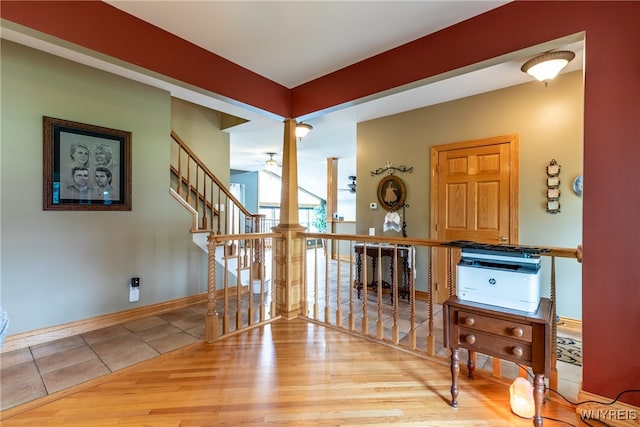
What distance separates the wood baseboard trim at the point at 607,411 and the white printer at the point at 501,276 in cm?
63

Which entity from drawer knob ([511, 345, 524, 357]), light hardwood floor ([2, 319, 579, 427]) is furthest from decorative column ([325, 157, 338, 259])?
drawer knob ([511, 345, 524, 357])

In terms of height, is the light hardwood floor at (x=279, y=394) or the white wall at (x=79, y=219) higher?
the white wall at (x=79, y=219)

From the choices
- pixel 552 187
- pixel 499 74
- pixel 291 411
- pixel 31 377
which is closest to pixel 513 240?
pixel 552 187

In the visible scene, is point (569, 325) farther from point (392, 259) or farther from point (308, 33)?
point (308, 33)

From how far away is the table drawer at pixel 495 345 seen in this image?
4.97 ft

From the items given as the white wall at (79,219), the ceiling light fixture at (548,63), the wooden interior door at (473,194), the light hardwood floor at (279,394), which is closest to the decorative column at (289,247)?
the light hardwood floor at (279,394)

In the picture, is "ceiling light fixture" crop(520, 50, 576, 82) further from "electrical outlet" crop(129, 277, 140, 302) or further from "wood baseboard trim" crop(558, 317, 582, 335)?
"electrical outlet" crop(129, 277, 140, 302)

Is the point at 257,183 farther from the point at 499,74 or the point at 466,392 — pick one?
the point at 466,392

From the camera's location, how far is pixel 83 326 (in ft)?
9.17

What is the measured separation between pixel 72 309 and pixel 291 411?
242 cm

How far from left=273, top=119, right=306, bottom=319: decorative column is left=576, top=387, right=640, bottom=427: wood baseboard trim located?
2.29 meters

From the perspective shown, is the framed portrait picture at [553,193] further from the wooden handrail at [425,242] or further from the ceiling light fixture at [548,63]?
the wooden handrail at [425,242]

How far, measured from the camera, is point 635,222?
152cm

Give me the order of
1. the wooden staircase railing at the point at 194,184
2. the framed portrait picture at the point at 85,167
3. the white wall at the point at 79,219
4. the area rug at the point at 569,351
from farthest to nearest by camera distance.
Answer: the wooden staircase railing at the point at 194,184
the framed portrait picture at the point at 85,167
the white wall at the point at 79,219
the area rug at the point at 569,351
